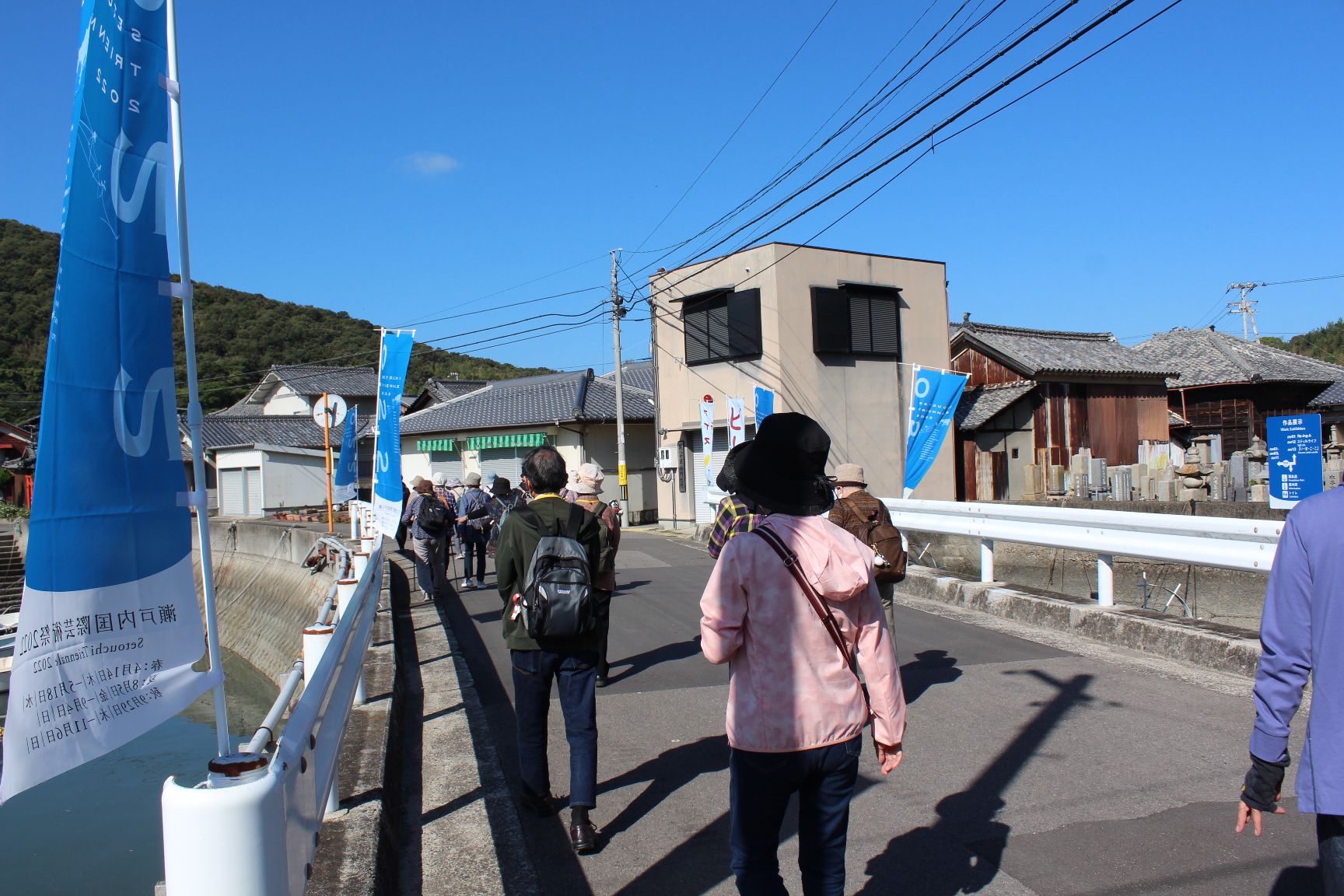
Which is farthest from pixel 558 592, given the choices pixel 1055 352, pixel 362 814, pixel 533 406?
pixel 1055 352

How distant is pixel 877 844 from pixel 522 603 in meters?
1.86

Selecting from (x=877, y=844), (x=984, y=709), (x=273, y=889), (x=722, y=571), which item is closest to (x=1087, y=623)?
(x=984, y=709)

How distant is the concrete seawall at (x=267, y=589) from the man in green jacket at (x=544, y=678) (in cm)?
1159

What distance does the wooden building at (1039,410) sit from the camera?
86.0ft

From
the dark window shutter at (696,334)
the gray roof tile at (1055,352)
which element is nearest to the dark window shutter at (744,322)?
the dark window shutter at (696,334)

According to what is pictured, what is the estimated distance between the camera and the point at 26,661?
6.46 ft

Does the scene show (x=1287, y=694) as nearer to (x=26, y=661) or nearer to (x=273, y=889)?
(x=273, y=889)

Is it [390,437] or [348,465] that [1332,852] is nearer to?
[390,437]

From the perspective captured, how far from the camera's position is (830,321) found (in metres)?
22.8

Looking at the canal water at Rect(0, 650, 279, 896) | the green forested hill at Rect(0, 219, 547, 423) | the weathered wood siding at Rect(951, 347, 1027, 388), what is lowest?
the canal water at Rect(0, 650, 279, 896)

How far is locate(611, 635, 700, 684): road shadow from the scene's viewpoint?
23.8 feet

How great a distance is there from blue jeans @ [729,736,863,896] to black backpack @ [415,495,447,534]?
29.2 feet

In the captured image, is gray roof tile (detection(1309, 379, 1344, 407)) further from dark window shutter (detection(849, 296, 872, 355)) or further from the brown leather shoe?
the brown leather shoe

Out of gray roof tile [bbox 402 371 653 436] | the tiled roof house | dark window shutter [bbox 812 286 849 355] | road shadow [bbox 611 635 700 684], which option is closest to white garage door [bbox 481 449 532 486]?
the tiled roof house
